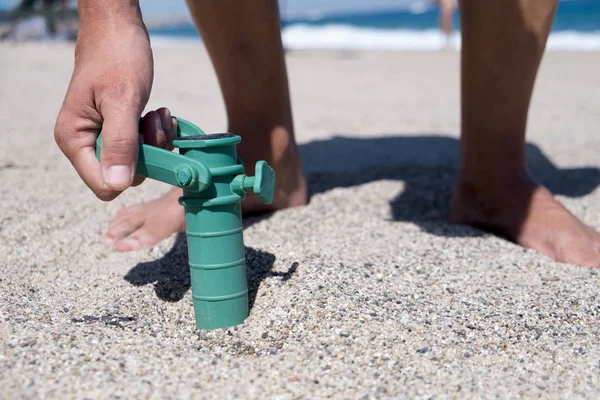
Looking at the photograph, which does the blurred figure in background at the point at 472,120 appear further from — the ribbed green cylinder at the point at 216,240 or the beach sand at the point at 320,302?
the ribbed green cylinder at the point at 216,240

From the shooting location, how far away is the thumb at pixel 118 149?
3.06 feet

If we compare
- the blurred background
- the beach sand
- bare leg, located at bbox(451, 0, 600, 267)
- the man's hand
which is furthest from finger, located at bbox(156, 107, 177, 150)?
the blurred background

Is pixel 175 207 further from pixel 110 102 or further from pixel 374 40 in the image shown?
pixel 374 40

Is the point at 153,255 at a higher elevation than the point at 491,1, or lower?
lower

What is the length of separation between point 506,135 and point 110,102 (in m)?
1.05

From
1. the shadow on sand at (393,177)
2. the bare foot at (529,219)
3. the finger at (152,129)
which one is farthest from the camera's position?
the bare foot at (529,219)

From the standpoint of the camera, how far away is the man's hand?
940mm

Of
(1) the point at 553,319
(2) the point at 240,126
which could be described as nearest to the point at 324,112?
(2) the point at 240,126

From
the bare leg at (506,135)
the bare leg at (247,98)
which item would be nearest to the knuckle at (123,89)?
the bare leg at (247,98)

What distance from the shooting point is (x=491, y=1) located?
1.50 metres

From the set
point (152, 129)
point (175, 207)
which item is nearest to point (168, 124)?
point (152, 129)

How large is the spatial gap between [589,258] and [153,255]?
1.01m

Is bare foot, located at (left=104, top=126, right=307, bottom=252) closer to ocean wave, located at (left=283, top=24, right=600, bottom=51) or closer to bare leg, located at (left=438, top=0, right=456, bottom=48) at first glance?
bare leg, located at (left=438, top=0, right=456, bottom=48)

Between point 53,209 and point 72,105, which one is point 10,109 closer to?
point 53,209
